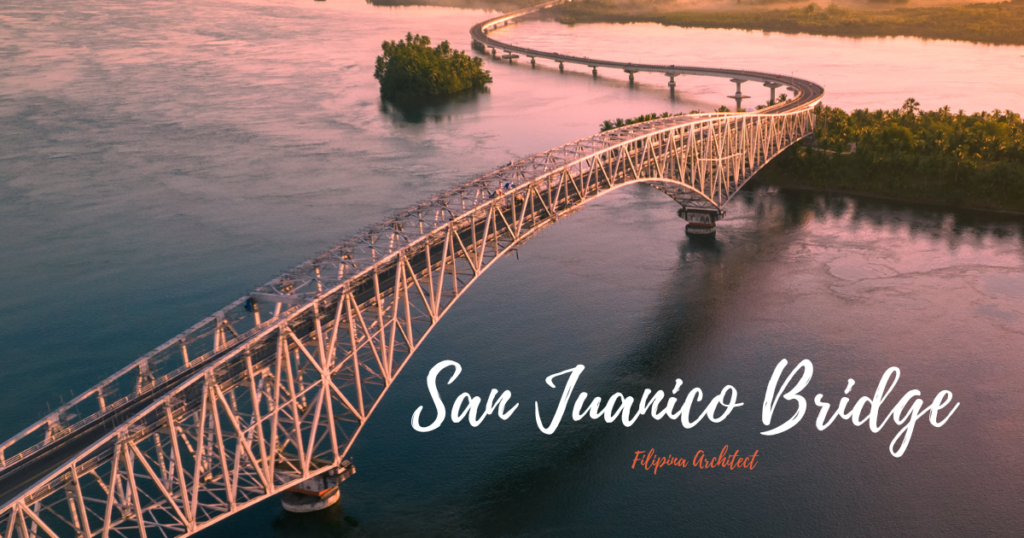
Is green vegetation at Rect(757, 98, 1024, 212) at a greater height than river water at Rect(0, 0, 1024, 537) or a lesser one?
greater

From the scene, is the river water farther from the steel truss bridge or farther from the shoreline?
the steel truss bridge

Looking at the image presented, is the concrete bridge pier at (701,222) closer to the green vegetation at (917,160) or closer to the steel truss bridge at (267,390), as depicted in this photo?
the steel truss bridge at (267,390)

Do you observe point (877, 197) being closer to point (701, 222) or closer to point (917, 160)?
point (917, 160)

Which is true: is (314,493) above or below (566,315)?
below

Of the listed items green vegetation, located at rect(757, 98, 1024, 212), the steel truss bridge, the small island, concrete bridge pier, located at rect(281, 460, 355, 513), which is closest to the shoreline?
the small island

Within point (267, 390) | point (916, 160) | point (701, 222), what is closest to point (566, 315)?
point (701, 222)

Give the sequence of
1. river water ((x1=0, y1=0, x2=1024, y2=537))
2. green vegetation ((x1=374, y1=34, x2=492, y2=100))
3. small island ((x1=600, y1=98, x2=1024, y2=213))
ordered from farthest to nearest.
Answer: green vegetation ((x1=374, y1=34, x2=492, y2=100)), small island ((x1=600, y1=98, x2=1024, y2=213)), river water ((x1=0, y1=0, x2=1024, y2=537))
